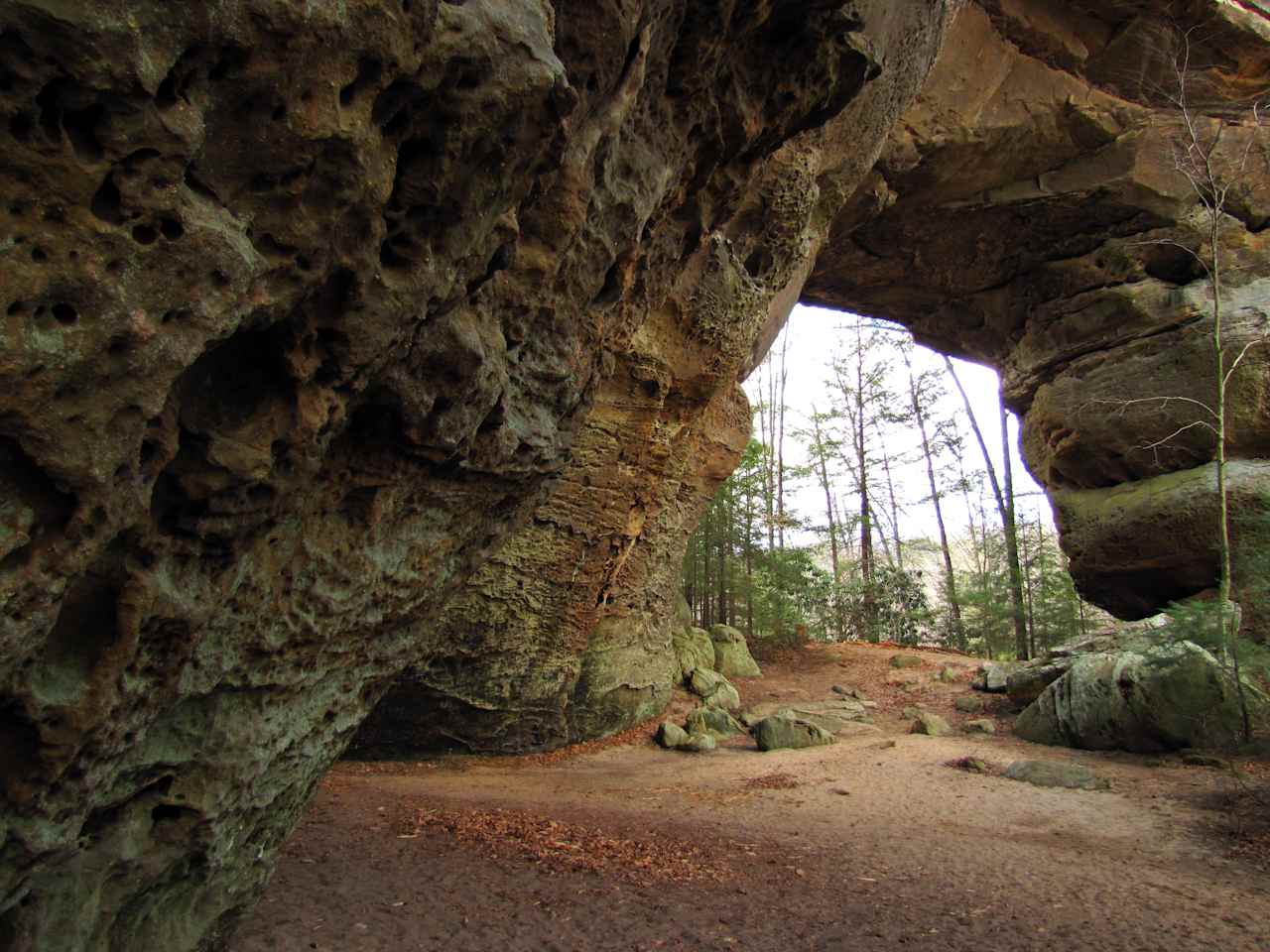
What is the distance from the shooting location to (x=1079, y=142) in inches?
572

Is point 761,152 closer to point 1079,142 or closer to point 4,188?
point 4,188

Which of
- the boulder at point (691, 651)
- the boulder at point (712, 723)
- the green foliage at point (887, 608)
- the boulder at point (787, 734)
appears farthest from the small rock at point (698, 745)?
the green foliage at point (887, 608)

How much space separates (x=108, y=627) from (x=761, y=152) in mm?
5730

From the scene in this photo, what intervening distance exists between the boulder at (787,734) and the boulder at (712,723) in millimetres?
843

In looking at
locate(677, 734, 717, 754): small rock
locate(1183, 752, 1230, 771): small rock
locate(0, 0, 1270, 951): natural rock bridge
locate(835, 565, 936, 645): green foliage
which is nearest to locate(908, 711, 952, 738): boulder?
locate(1183, 752, 1230, 771): small rock

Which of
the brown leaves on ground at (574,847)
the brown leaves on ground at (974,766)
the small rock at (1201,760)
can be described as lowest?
the brown leaves on ground at (574,847)

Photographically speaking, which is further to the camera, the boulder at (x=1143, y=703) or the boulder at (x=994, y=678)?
the boulder at (x=994, y=678)

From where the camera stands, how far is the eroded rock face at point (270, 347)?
6.89ft

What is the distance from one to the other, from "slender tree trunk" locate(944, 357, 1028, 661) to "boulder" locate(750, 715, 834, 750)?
9193 mm

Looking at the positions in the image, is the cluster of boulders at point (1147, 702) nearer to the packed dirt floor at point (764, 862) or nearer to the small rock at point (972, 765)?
the packed dirt floor at point (764, 862)

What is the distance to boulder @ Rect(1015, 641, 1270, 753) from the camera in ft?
29.4

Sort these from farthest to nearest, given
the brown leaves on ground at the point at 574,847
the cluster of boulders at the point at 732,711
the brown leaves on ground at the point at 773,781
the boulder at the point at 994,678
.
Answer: the boulder at the point at 994,678 < the cluster of boulders at the point at 732,711 < the brown leaves on ground at the point at 773,781 < the brown leaves on ground at the point at 574,847

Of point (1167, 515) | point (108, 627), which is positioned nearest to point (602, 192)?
point (108, 627)

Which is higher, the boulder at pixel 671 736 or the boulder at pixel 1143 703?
the boulder at pixel 1143 703
